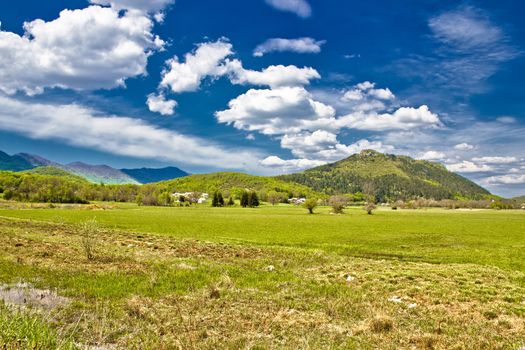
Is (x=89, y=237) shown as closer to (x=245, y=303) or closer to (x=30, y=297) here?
(x=30, y=297)

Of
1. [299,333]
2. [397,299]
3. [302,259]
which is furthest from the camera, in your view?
[302,259]

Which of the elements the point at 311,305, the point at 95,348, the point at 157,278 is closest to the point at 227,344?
the point at 95,348

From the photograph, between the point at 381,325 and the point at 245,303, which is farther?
the point at 245,303

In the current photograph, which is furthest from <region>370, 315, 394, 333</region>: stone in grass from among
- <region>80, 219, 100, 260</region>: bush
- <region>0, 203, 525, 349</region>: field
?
<region>80, 219, 100, 260</region>: bush

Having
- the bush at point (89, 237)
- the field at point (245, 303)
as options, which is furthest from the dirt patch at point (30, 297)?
the bush at point (89, 237)

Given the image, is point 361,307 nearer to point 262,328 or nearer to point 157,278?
point 262,328

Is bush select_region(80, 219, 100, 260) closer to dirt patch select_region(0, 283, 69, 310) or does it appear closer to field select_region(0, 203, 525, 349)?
field select_region(0, 203, 525, 349)

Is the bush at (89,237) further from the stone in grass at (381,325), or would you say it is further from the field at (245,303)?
the stone in grass at (381,325)

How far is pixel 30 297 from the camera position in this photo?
13969mm

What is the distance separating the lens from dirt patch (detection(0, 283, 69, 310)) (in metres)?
13.0

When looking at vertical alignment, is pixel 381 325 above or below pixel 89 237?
below

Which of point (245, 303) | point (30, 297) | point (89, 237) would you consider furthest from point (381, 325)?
point (89, 237)

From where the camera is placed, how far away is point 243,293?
1659 centimetres

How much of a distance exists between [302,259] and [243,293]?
13.8 metres
